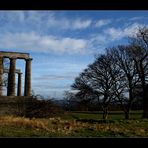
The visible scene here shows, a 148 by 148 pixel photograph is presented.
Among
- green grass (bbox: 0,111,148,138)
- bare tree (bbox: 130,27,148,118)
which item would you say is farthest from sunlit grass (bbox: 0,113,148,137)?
bare tree (bbox: 130,27,148,118)

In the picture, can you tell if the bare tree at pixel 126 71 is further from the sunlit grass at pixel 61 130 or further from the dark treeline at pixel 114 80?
the sunlit grass at pixel 61 130

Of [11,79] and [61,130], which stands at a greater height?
[11,79]

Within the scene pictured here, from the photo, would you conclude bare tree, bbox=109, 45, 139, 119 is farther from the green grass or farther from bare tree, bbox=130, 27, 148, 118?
the green grass

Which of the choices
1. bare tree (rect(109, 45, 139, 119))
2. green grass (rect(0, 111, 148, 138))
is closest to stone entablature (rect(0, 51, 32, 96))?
bare tree (rect(109, 45, 139, 119))

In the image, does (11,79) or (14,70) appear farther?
(14,70)

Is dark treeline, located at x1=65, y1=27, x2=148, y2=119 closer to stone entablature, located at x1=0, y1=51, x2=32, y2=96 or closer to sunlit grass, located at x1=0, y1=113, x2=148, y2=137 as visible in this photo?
stone entablature, located at x1=0, y1=51, x2=32, y2=96

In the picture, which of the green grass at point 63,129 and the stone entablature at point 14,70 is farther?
the stone entablature at point 14,70

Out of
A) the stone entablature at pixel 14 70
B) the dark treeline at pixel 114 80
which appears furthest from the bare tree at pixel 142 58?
the stone entablature at pixel 14 70

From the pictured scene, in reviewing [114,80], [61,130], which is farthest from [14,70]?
[61,130]

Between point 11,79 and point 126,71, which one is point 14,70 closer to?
point 11,79

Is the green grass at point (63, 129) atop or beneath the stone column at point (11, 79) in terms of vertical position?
beneath

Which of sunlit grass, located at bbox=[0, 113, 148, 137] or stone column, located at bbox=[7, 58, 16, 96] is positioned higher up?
stone column, located at bbox=[7, 58, 16, 96]

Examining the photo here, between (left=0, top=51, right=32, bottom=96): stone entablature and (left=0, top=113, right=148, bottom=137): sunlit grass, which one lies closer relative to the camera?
(left=0, top=113, right=148, bottom=137): sunlit grass
